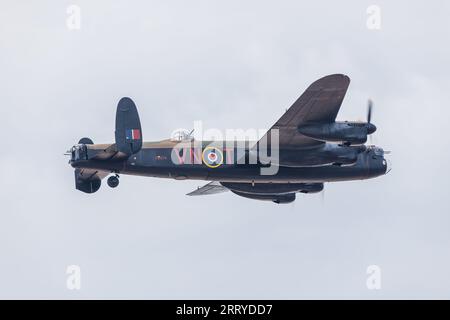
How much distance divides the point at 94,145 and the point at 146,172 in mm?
1987

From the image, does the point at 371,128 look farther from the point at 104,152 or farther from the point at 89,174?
the point at 89,174

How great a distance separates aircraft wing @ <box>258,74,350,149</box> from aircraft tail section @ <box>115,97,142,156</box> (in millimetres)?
4608

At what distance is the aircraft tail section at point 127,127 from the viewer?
127ft

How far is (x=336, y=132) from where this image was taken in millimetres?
39406

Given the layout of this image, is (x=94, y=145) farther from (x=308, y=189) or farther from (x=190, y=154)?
(x=308, y=189)

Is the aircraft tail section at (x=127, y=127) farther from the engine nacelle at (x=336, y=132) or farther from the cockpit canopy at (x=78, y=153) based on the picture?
the engine nacelle at (x=336, y=132)

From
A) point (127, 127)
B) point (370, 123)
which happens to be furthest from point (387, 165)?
point (127, 127)

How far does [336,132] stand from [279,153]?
7.78 feet

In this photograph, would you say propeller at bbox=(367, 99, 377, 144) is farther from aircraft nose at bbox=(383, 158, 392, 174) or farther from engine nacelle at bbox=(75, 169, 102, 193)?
engine nacelle at bbox=(75, 169, 102, 193)

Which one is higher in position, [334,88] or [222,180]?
[334,88]

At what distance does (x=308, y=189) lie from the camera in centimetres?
4412

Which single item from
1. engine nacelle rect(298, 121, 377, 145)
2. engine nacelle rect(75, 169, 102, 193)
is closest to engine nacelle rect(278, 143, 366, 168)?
engine nacelle rect(298, 121, 377, 145)
